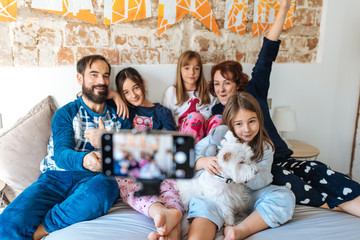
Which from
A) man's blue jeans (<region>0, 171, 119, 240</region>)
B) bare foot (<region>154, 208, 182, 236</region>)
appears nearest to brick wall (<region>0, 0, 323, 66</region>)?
man's blue jeans (<region>0, 171, 119, 240</region>)

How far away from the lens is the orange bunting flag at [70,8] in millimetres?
1855

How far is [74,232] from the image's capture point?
4.20ft

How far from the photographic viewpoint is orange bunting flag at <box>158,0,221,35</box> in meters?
2.08

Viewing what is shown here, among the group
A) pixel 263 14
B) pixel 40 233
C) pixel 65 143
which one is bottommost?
pixel 40 233

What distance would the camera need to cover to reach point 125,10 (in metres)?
2.00

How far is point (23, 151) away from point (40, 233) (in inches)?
21.3

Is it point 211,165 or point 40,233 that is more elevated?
point 211,165

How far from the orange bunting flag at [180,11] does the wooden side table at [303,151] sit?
1219 mm

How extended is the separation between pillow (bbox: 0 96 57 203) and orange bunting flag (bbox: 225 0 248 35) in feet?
4.96

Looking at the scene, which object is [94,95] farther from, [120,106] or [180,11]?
[180,11]

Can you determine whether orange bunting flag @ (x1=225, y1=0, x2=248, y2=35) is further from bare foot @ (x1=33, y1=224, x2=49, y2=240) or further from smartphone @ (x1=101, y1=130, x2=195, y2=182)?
bare foot @ (x1=33, y1=224, x2=49, y2=240)

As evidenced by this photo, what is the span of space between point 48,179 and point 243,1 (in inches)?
74.2

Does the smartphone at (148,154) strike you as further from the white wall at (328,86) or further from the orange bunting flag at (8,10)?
the orange bunting flag at (8,10)

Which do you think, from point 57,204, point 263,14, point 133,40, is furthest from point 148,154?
point 263,14
